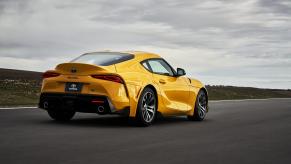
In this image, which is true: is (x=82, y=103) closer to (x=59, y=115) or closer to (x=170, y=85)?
(x=59, y=115)

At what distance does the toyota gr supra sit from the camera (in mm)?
10273

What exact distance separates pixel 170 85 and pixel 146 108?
1149mm

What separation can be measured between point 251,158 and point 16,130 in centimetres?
411

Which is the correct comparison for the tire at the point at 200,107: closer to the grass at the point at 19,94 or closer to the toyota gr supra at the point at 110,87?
the toyota gr supra at the point at 110,87

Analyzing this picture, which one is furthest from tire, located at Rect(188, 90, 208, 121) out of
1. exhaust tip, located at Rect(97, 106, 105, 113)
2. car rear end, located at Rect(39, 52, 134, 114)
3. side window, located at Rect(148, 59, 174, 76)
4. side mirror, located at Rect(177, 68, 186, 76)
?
exhaust tip, located at Rect(97, 106, 105, 113)

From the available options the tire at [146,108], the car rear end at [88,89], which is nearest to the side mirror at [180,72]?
the tire at [146,108]

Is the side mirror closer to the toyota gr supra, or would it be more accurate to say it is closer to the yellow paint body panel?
the toyota gr supra

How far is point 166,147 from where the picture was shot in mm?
7660

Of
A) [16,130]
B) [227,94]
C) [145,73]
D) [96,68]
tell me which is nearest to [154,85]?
[145,73]

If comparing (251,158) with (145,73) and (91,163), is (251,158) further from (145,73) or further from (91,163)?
(145,73)

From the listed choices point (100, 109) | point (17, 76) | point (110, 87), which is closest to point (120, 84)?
point (110, 87)

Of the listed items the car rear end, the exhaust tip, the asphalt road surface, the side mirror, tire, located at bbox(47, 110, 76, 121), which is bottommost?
the asphalt road surface

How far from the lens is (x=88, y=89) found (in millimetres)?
10328

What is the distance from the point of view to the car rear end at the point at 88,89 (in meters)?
10.3
